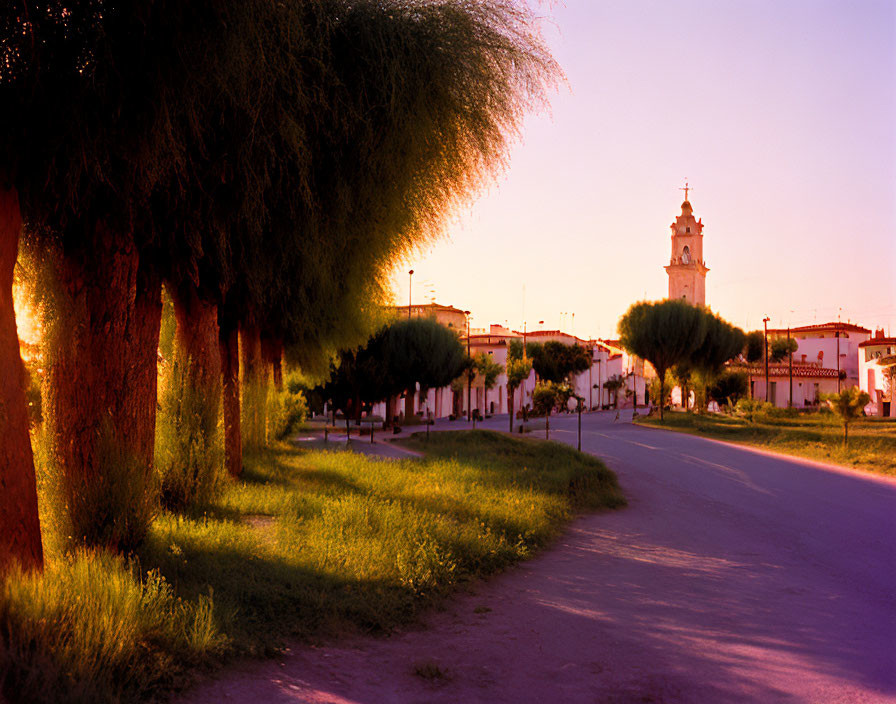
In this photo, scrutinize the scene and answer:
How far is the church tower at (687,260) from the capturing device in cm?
10650

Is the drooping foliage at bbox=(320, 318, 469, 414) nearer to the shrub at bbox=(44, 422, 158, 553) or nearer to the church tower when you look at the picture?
the shrub at bbox=(44, 422, 158, 553)

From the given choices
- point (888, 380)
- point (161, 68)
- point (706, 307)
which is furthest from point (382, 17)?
point (888, 380)

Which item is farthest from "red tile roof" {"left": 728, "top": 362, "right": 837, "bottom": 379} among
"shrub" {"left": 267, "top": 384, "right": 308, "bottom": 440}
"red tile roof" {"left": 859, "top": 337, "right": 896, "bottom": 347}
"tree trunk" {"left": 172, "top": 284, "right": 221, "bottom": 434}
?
"tree trunk" {"left": 172, "top": 284, "right": 221, "bottom": 434}

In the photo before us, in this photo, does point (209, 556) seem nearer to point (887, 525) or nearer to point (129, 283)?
point (129, 283)

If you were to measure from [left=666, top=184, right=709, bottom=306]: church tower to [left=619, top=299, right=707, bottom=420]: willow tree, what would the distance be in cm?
5329

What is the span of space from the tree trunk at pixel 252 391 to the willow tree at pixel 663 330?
38581 mm

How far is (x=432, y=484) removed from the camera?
14.3 m

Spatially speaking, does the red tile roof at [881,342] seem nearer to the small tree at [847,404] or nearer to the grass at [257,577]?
the small tree at [847,404]

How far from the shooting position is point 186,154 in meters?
6.50

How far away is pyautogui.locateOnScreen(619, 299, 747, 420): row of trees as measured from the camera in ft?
175

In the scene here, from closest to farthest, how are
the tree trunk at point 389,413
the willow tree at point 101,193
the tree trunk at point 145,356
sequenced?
the willow tree at point 101,193
the tree trunk at point 145,356
the tree trunk at point 389,413

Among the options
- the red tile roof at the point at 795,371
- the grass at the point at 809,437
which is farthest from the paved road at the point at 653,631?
the red tile roof at the point at 795,371

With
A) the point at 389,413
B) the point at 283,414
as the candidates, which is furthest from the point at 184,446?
the point at 389,413

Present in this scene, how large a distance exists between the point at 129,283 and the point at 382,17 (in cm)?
349
